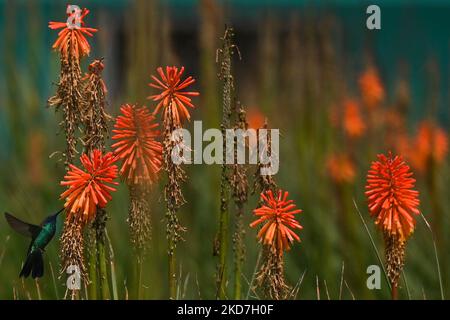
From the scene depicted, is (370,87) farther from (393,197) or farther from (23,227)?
(23,227)

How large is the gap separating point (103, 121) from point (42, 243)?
0.82 ft

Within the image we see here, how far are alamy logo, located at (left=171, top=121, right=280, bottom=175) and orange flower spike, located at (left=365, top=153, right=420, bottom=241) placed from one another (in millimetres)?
186

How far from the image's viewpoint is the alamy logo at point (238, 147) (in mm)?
1490

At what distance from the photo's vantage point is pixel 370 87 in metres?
4.41

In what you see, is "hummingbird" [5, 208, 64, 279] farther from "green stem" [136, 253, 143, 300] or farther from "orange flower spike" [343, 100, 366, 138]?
"orange flower spike" [343, 100, 366, 138]

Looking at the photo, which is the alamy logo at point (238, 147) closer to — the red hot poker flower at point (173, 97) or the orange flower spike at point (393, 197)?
the red hot poker flower at point (173, 97)

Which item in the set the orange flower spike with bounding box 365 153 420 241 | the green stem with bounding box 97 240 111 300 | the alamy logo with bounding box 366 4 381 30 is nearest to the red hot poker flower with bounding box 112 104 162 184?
the green stem with bounding box 97 240 111 300

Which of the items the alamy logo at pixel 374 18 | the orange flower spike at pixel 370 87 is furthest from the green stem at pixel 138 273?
the orange flower spike at pixel 370 87

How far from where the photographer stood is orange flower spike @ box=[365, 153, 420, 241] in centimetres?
151

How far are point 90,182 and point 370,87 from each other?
310 cm

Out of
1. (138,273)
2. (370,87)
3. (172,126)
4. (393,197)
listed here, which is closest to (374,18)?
(393,197)

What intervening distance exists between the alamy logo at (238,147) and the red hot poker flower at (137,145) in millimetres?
51

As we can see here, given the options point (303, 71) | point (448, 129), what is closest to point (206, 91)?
point (303, 71)
